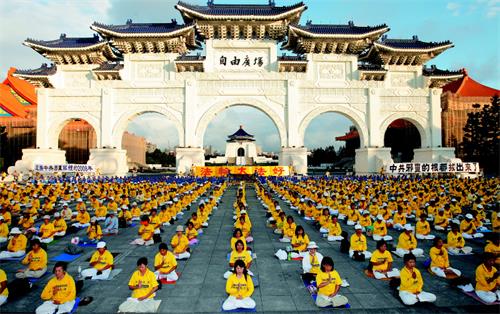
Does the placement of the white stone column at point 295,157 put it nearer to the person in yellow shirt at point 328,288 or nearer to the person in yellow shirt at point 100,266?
the person in yellow shirt at point 100,266

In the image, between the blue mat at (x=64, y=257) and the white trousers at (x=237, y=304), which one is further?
the blue mat at (x=64, y=257)

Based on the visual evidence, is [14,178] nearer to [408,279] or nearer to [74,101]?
[74,101]

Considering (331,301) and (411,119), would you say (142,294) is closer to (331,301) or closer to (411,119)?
(331,301)

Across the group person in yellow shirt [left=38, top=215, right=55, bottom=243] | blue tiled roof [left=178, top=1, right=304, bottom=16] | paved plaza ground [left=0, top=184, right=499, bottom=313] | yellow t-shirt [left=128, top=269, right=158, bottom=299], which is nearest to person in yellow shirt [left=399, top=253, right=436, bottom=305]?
paved plaza ground [left=0, top=184, right=499, bottom=313]

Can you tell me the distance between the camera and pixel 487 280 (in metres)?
5.04

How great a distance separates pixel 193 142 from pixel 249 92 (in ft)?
21.4

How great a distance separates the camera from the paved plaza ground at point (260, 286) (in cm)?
494

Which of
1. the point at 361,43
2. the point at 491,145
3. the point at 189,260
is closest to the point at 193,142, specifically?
the point at 361,43

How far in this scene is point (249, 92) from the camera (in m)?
26.6

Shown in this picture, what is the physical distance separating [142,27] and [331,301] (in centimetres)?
2834

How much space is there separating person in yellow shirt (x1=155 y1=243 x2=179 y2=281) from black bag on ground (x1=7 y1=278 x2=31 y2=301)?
2193mm

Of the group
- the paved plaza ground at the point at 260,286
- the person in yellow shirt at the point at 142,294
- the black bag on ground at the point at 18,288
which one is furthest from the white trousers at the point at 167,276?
the black bag on ground at the point at 18,288

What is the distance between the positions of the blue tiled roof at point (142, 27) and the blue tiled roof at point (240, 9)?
2.12 metres

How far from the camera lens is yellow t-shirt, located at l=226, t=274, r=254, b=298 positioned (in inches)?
195
